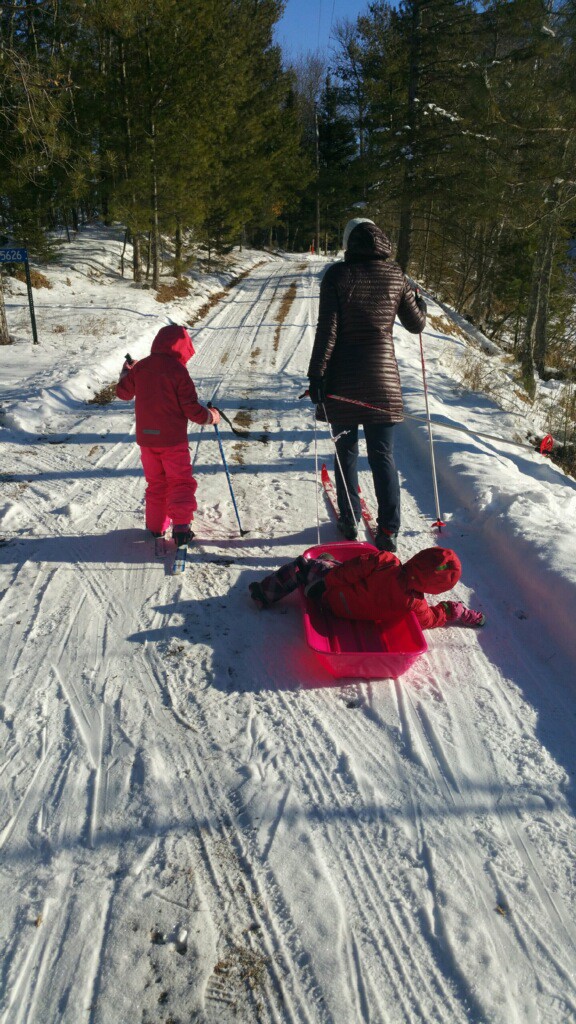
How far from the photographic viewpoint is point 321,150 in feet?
114

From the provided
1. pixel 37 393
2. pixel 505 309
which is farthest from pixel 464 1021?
pixel 505 309

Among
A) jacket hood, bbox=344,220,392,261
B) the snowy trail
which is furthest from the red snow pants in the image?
jacket hood, bbox=344,220,392,261

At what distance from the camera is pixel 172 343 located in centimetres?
386

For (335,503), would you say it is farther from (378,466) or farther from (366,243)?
(366,243)

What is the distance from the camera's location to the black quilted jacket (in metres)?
3.79

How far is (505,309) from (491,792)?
85.8 feet

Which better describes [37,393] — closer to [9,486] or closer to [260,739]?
[9,486]

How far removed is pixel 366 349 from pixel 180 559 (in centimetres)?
191

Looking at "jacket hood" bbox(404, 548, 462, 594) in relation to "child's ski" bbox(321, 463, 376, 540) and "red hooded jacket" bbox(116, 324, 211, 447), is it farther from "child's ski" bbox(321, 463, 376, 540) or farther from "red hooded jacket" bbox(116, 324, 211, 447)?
"red hooded jacket" bbox(116, 324, 211, 447)

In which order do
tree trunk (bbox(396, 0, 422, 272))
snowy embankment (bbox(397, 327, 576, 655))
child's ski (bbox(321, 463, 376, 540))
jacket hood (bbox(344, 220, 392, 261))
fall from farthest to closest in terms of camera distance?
tree trunk (bbox(396, 0, 422, 272)) → child's ski (bbox(321, 463, 376, 540)) → jacket hood (bbox(344, 220, 392, 261)) → snowy embankment (bbox(397, 327, 576, 655))

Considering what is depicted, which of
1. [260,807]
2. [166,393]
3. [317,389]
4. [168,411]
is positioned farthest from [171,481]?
[260,807]

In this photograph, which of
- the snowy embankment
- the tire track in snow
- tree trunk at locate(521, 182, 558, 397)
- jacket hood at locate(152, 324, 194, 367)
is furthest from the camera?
tree trunk at locate(521, 182, 558, 397)

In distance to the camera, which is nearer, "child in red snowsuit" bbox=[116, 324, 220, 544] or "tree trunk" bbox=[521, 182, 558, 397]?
"child in red snowsuit" bbox=[116, 324, 220, 544]

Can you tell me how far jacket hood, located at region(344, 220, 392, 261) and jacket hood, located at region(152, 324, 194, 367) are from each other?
1.20 metres
